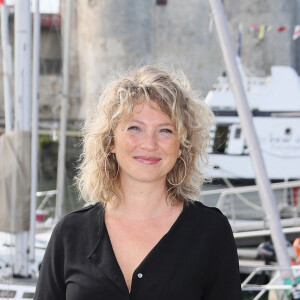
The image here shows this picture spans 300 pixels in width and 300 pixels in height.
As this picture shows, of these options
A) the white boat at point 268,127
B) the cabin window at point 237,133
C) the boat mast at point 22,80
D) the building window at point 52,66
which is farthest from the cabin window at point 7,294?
the building window at point 52,66

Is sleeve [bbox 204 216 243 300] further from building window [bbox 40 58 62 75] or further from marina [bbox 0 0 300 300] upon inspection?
building window [bbox 40 58 62 75]

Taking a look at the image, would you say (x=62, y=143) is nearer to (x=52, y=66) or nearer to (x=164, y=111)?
(x=164, y=111)

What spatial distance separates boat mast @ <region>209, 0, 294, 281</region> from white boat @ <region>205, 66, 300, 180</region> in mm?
7055

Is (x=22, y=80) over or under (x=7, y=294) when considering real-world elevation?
over

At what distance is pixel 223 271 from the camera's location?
4.72 feet

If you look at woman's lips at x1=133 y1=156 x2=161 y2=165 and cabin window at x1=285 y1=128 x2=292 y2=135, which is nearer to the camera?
woman's lips at x1=133 y1=156 x2=161 y2=165

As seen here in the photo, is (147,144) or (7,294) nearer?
(147,144)

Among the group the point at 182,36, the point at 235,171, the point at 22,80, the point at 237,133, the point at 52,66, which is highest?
the point at 182,36

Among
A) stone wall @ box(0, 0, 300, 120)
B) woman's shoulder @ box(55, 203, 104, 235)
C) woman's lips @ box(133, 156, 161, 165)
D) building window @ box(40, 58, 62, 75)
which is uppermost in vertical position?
stone wall @ box(0, 0, 300, 120)

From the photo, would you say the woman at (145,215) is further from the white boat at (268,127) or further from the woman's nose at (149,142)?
the white boat at (268,127)

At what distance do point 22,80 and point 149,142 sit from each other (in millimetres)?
3302

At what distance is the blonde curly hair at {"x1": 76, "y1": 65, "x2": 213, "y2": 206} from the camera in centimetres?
147

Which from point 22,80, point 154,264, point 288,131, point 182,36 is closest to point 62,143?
point 22,80

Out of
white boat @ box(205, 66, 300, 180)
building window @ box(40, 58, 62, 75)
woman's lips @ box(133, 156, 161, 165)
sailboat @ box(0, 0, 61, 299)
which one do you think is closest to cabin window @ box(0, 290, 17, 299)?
sailboat @ box(0, 0, 61, 299)
